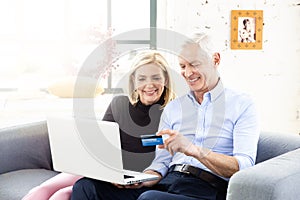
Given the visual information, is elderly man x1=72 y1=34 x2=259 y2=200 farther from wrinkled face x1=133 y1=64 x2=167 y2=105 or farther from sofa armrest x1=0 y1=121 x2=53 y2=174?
sofa armrest x1=0 y1=121 x2=53 y2=174

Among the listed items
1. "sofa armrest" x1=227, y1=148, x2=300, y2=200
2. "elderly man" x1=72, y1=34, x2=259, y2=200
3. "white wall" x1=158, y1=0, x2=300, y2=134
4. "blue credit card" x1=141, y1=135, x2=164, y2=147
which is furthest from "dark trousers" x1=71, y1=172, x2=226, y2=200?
"white wall" x1=158, y1=0, x2=300, y2=134

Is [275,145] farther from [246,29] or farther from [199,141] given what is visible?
[246,29]

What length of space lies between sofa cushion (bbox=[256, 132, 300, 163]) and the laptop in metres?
0.49

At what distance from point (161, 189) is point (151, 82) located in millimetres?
482

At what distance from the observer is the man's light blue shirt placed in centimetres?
209

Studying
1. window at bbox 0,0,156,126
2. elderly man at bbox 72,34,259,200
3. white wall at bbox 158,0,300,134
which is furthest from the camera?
window at bbox 0,0,156,126

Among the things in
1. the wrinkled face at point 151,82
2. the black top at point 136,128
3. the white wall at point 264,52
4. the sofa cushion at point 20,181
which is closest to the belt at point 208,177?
the black top at point 136,128

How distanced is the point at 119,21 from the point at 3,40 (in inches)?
31.5

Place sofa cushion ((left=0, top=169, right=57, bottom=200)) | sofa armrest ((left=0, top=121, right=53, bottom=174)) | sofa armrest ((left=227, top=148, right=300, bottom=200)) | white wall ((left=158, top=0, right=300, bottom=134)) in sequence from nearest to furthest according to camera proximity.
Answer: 1. sofa armrest ((left=227, top=148, right=300, bottom=200))
2. sofa cushion ((left=0, top=169, right=57, bottom=200))
3. sofa armrest ((left=0, top=121, right=53, bottom=174))
4. white wall ((left=158, top=0, right=300, bottom=134))

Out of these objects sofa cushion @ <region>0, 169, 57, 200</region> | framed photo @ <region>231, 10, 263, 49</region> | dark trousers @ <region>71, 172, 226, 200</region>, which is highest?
framed photo @ <region>231, 10, 263, 49</region>

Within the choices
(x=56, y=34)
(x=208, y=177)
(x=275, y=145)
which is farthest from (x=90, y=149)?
(x=56, y=34)

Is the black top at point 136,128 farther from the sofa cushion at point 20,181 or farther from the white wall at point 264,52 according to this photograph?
the white wall at point 264,52

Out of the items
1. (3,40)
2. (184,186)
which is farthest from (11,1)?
(184,186)

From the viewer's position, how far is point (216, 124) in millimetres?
2180
